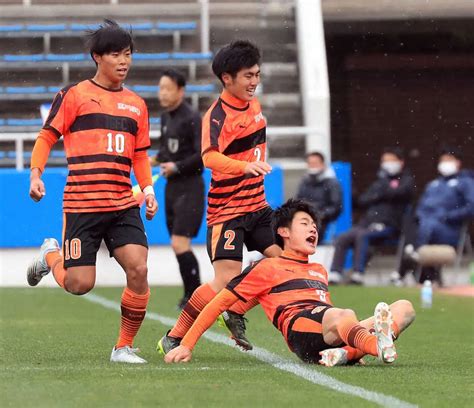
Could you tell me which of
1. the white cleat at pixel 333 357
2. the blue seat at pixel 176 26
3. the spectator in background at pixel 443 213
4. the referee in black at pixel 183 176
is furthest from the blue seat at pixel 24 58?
the white cleat at pixel 333 357

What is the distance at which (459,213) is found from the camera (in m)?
16.9

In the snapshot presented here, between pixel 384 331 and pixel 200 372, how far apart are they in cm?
94

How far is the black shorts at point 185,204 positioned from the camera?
12125 millimetres

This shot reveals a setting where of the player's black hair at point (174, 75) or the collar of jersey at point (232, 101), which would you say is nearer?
the collar of jersey at point (232, 101)

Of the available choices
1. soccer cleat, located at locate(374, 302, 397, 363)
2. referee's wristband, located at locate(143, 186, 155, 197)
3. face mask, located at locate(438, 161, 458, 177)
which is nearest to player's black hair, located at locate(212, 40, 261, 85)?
referee's wristband, located at locate(143, 186, 155, 197)

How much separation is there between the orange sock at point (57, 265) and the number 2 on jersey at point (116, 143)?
736mm

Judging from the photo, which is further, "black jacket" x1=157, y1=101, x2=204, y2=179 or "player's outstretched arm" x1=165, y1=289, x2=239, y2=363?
"black jacket" x1=157, y1=101, x2=204, y2=179

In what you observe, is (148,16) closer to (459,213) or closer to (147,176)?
(459,213)

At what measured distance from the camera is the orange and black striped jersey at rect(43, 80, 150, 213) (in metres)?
7.72

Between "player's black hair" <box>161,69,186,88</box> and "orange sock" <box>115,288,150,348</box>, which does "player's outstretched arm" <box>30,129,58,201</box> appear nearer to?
"orange sock" <box>115,288,150,348</box>

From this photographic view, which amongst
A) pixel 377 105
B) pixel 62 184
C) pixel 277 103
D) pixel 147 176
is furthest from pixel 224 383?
pixel 377 105

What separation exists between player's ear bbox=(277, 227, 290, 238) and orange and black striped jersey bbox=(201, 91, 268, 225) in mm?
640

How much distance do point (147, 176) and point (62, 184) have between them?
8.99m

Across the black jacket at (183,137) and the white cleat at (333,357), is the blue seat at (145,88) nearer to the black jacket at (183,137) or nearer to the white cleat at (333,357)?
the black jacket at (183,137)
